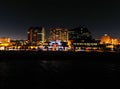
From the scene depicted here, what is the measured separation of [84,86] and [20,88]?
7199mm

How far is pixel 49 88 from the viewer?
91.0 feet

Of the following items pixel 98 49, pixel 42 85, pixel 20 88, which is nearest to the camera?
pixel 20 88

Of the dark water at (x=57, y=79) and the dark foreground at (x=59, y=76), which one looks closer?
the dark water at (x=57, y=79)

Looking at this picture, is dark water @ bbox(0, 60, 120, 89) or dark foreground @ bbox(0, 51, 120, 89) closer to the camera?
dark water @ bbox(0, 60, 120, 89)

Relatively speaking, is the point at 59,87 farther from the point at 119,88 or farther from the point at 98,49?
the point at 98,49

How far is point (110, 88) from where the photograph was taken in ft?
91.6

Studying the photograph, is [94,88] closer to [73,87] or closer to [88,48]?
[73,87]

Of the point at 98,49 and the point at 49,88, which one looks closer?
the point at 49,88

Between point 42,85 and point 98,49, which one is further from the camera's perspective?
point 98,49

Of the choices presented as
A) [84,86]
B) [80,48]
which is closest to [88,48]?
[80,48]

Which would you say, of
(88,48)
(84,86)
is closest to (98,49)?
(88,48)

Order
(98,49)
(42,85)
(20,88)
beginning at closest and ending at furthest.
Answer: (20,88)
(42,85)
(98,49)

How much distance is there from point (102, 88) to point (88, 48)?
17291 centimetres

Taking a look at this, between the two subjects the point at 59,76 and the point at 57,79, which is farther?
the point at 59,76
